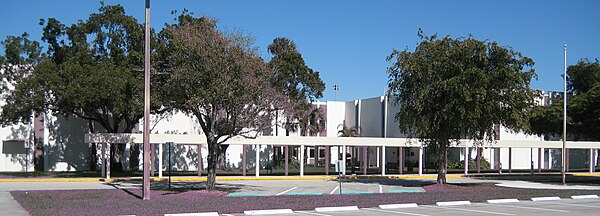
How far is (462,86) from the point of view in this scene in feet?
94.0

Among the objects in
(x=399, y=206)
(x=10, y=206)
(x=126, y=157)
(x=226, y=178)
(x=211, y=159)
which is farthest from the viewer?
(x=126, y=157)

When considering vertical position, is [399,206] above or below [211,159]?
Answer: below

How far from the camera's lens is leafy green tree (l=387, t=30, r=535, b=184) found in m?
29.0

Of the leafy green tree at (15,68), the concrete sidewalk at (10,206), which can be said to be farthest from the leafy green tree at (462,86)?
the leafy green tree at (15,68)

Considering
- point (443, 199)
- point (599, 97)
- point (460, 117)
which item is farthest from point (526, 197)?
point (599, 97)

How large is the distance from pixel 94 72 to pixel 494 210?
2294 cm

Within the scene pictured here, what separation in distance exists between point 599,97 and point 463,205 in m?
27.7

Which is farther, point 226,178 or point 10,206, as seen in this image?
point 226,178

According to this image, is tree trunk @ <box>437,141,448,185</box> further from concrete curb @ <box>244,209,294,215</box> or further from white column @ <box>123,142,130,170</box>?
white column @ <box>123,142,130,170</box>

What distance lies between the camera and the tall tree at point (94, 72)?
111 ft

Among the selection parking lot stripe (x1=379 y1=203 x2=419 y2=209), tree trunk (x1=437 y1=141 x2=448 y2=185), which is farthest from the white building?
parking lot stripe (x1=379 y1=203 x2=419 y2=209)

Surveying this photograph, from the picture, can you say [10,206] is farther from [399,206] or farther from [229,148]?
[229,148]

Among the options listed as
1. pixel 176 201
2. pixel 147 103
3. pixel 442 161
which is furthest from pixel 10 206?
pixel 442 161

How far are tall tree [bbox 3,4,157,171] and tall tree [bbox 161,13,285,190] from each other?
5497 mm
